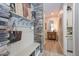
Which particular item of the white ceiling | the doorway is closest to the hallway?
the doorway

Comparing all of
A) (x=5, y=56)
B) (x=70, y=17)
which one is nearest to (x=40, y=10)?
(x=70, y=17)

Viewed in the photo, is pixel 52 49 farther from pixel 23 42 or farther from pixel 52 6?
pixel 52 6

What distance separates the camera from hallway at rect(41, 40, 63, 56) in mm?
1408

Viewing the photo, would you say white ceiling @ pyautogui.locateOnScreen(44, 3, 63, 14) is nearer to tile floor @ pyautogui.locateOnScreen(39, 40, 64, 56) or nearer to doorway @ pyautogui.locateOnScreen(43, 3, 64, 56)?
doorway @ pyautogui.locateOnScreen(43, 3, 64, 56)

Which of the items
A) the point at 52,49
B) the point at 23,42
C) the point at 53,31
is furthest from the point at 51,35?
the point at 23,42

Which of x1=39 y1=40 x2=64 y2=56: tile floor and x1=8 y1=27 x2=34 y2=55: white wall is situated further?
x1=39 y1=40 x2=64 y2=56: tile floor

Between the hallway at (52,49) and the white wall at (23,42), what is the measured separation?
0.21m

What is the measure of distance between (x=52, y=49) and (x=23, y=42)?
0.38 metres

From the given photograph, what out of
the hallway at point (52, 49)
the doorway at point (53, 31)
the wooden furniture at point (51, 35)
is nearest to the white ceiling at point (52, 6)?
the doorway at point (53, 31)

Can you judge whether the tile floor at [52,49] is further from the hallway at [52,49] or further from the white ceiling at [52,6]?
the white ceiling at [52,6]

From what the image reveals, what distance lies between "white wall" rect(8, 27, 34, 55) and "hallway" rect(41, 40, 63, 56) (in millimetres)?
205

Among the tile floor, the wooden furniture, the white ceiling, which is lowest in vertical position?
the tile floor

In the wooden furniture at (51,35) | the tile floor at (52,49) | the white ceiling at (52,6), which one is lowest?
the tile floor at (52,49)

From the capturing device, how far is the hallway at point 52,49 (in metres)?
1.41
